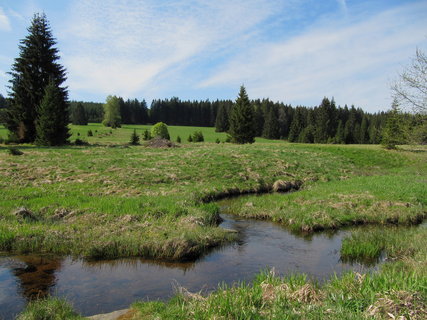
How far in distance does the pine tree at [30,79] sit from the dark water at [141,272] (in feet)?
124

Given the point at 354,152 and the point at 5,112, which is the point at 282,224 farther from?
the point at 5,112

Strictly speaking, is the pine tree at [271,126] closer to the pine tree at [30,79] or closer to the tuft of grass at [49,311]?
the pine tree at [30,79]

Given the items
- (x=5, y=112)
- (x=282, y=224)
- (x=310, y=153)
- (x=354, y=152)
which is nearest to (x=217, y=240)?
(x=282, y=224)

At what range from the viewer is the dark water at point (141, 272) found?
729cm

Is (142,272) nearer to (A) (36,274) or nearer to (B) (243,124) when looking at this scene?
(A) (36,274)

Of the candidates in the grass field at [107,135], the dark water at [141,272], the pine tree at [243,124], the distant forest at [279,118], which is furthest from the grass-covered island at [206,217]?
the distant forest at [279,118]

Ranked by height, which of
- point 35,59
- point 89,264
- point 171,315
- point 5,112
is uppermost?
point 35,59

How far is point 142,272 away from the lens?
8.83 meters

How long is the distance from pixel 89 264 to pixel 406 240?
9.80m

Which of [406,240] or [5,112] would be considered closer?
[406,240]

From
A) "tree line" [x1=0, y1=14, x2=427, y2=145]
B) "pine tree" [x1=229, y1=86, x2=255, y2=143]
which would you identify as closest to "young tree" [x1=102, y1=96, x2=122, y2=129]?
"tree line" [x1=0, y1=14, x2=427, y2=145]

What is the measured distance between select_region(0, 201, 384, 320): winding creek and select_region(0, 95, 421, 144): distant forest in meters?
50.3

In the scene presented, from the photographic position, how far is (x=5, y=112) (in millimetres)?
41250

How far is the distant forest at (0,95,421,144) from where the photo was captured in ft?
293
